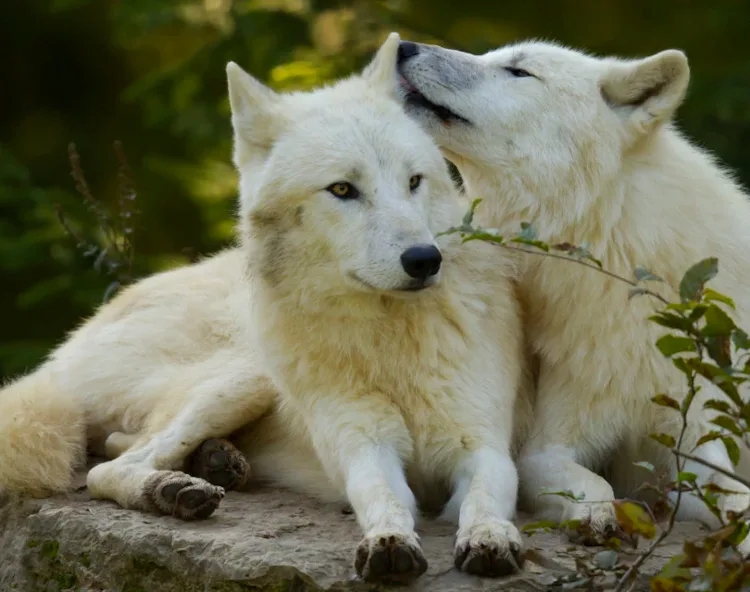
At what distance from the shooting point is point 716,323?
3.21 m

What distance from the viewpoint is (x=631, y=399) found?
4.56 metres

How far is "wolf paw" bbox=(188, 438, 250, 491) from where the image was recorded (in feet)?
16.2

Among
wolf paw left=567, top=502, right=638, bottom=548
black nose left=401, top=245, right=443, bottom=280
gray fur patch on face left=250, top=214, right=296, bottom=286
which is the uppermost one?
black nose left=401, top=245, right=443, bottom=280

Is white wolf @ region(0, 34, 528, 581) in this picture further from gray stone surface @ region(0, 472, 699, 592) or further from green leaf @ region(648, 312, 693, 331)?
green leaf @ region(648, 312, 693, 331)

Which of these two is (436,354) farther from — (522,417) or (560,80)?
(560,80)

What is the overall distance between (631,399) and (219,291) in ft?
7.04

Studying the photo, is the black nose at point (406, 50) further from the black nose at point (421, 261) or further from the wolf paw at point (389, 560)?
the wolf paw at point (389, 560)

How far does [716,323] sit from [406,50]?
2.32 m

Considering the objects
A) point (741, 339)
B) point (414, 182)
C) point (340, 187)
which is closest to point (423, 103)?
point (414, 182)

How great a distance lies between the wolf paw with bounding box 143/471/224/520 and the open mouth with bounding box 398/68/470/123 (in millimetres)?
1772

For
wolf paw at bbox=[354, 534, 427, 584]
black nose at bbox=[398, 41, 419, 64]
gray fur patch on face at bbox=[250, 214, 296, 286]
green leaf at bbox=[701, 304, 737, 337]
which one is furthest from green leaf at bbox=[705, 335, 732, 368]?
black nose at bbox=[398, 41, 419, 64]

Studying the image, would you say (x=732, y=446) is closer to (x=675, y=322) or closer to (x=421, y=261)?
(x=675, y=322)

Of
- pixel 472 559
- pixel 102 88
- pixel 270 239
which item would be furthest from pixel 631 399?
pixel 102 88

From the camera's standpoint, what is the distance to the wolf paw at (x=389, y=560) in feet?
A: 11.9
